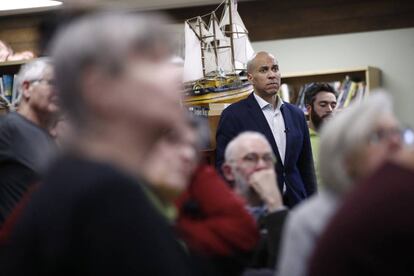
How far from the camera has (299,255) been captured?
141 cm

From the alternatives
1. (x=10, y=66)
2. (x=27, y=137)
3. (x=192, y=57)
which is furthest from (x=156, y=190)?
(x=10, y=66)

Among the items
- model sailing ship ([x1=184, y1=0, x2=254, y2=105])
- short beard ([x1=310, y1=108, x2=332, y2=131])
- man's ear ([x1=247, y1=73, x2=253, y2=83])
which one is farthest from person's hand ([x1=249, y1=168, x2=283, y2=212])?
short beard ([x1=310, y1=108, x2=332, y2=131])

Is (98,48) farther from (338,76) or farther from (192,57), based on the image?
(338,76)

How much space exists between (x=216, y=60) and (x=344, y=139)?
3.05 meters

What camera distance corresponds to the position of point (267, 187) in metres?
2.15

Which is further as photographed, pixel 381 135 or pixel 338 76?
pixel 338 76

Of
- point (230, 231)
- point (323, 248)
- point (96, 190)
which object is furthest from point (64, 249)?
point (230, 231)

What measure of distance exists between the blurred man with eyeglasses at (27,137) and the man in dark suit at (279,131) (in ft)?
4.09

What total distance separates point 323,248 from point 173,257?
291 millimetres

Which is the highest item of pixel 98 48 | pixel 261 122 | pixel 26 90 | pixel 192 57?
pixel 98 48

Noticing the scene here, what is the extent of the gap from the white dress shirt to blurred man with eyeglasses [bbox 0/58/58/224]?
153cm

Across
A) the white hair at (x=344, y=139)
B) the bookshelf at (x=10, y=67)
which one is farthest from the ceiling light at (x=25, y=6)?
the white hair at (x=344, y=139)

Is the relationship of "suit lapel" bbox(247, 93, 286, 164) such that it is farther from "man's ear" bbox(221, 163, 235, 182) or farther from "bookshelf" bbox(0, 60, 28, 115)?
"bookshelf" bbox(0, 60, 28, 115)

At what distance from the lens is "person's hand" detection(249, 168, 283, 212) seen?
2.12 meters
